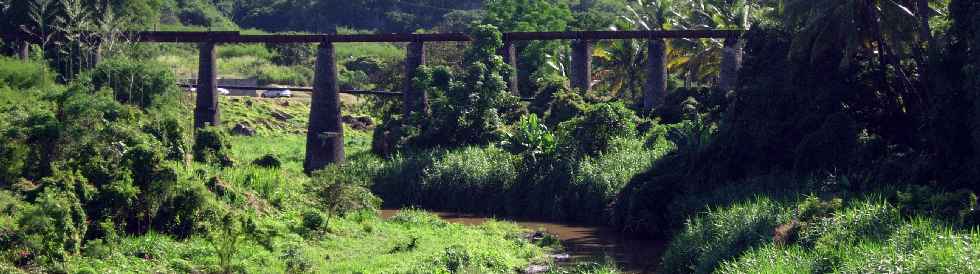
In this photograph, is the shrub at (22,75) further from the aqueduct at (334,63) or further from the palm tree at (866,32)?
the palm tree at (866,32)

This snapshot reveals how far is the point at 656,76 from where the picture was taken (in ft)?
164

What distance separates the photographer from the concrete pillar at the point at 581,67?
51403 mm

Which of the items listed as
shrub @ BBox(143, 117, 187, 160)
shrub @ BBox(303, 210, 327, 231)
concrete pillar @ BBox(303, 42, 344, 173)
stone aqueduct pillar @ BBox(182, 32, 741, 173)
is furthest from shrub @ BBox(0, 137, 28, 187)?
concrete pillar @ BBox(303, 42, 344, 173)

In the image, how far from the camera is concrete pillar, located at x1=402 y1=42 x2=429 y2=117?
51.3m

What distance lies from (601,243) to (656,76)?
17146mm

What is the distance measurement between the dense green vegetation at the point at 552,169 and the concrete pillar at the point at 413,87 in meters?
1.07

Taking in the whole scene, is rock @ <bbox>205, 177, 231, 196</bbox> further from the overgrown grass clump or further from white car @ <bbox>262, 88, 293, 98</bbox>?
white car @ <bbox>262, 88, 293, 98</bbox>

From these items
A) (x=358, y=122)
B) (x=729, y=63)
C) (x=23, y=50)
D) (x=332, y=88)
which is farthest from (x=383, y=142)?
(x=358, y=122)

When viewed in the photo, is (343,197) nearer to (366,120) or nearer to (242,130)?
(242,130)

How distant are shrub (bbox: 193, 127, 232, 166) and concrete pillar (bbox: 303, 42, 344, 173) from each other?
413 inches

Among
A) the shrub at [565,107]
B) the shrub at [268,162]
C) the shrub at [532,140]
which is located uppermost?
the shrub at [565,107]

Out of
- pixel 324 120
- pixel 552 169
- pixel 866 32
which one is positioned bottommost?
pixel 552 169

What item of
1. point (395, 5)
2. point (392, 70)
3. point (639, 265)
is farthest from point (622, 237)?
point (395, 5)

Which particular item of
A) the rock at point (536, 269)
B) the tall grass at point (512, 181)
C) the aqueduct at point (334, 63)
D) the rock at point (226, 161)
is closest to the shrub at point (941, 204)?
the rock at point (536, 269)
